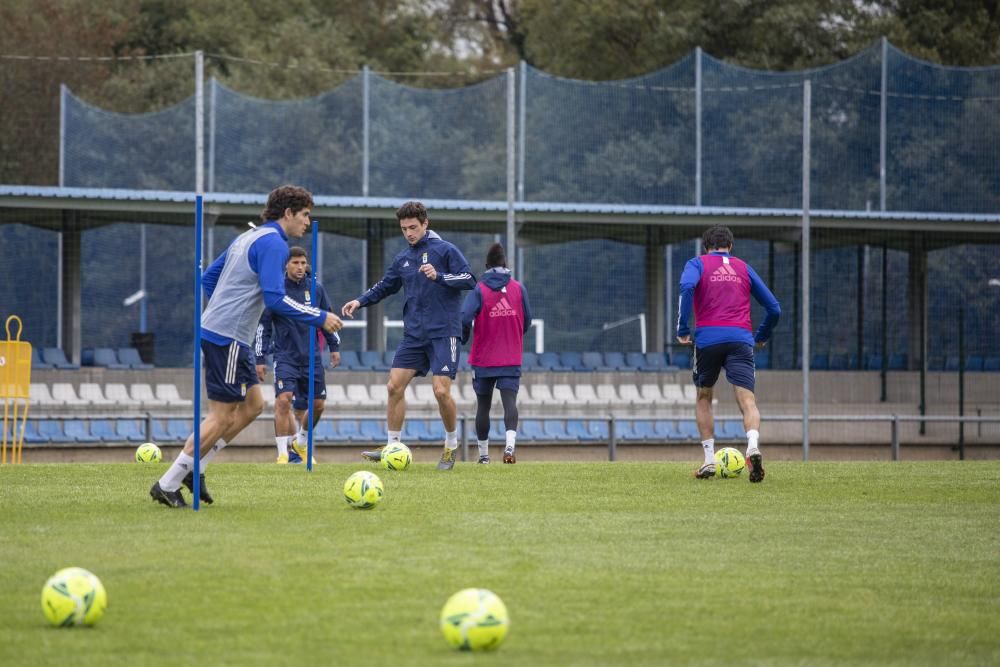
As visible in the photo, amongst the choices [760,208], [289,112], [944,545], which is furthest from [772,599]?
[289,112]

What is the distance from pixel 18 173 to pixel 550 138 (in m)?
17.2

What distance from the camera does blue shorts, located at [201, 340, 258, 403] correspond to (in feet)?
32.8

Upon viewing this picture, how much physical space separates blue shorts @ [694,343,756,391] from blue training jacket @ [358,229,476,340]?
235 centimetres

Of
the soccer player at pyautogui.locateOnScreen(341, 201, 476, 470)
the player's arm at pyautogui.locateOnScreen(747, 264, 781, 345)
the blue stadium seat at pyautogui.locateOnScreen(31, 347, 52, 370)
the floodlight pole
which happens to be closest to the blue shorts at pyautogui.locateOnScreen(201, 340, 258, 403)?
the soccer player at pyautogui.locateOnScreen(341, 201, 476, 470)

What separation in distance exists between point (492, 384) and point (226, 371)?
595 cm

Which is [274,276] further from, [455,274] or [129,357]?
[129,357]

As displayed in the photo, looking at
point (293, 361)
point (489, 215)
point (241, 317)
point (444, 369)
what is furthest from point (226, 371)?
point (489, 215)

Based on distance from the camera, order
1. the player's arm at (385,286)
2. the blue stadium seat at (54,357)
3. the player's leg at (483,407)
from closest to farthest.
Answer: the player's arm at (385,286) < the player's leg at (483,407) < the blue stadium seat at (54,357)

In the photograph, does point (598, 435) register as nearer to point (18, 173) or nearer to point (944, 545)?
point (944, 545)

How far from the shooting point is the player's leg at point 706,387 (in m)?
13.1

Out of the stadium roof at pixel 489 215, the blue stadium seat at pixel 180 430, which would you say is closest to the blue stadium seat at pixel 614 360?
the stadium roof at pixel 489 215

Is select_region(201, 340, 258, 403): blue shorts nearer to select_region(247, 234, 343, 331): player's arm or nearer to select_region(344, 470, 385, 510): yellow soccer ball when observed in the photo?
select_region(247, 234, 343, 331): player's arm

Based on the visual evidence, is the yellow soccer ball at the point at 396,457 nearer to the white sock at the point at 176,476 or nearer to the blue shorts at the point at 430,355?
the blue shorts at the point at 430,355

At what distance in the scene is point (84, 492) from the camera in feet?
37.8
